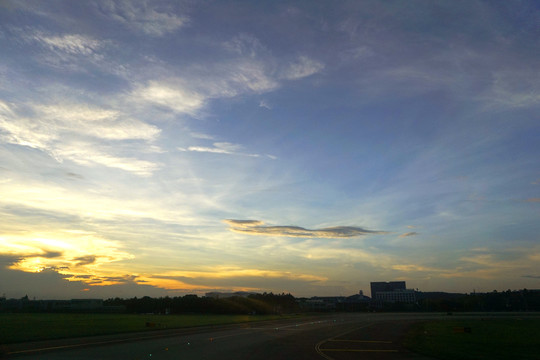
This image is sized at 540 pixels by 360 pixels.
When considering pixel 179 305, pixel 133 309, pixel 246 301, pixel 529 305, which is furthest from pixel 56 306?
pixel 529 305

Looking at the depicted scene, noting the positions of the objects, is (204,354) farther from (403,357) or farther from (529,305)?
(529,305)

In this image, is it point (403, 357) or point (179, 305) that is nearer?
point (403, 357)

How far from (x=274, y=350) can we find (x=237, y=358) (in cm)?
603

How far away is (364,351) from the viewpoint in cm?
3131

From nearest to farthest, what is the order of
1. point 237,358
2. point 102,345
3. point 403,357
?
point 237,358, point 403,357, point 102,345

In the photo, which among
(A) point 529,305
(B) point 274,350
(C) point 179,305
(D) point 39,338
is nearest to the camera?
(B) point 274,350

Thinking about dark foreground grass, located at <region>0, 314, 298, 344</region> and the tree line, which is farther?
the tree line

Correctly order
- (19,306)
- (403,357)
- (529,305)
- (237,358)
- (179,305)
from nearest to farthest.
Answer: (237,358) < (403,357) < (179,305) < (19,306) < (529,305)

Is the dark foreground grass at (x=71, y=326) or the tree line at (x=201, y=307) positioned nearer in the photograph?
the dark foreground grass at (x=71, y=326)

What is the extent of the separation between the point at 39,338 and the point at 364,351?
3129 cm

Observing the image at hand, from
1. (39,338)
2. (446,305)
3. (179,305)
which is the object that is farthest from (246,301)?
(39,338)

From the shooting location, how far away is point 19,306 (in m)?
170

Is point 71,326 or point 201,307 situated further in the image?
point 201,307

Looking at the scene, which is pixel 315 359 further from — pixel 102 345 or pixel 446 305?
pixel 446 305
